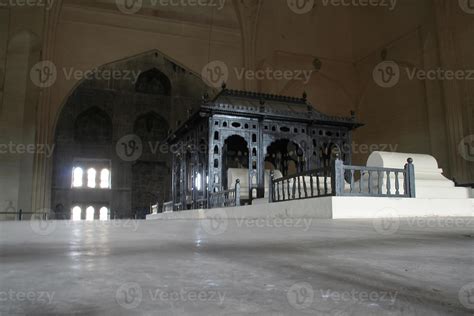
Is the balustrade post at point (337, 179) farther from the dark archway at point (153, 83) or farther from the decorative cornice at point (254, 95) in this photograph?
the dark archway at point (153, 83)

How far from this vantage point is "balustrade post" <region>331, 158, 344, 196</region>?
5.09 meters

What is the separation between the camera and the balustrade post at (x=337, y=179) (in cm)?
509

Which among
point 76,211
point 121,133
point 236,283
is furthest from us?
point 121,133

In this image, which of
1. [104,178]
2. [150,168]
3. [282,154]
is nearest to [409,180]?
[282,154]

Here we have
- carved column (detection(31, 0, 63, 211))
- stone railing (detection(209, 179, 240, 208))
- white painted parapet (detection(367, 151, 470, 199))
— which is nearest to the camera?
white painted parapet (detection(367, 151, 470, 199))

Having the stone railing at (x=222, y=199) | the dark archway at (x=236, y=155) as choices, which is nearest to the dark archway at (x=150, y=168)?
the dark archway at (x=236, y=155)

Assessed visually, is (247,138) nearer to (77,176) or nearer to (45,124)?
(45,124)

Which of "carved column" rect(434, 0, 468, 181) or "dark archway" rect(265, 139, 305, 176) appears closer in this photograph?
"dark archway" rect(265, 139, 305, 176)

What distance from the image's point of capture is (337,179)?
5.12 metres

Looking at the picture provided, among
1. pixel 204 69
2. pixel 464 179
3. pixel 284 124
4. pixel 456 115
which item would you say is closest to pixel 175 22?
pixel 204 69

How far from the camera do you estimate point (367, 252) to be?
153 centimetres

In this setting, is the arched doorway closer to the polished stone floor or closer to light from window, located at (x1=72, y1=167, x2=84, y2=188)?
Result: light from window, located at (x1=72, y1=167, x2=84, y2=188)

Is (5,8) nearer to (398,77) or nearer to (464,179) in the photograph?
(398,77)

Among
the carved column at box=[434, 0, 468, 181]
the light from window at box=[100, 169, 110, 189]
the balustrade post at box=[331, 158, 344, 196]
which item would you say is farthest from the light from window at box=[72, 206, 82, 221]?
the balustrade post at box=[331, 158, 344, 196]
